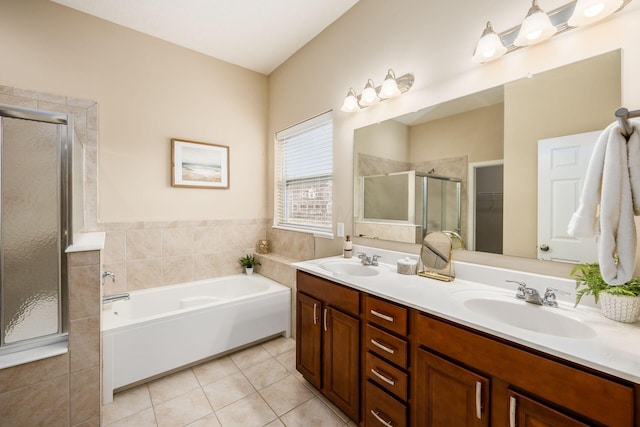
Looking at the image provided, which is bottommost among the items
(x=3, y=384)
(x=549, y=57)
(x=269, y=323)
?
(x=269, y=323)

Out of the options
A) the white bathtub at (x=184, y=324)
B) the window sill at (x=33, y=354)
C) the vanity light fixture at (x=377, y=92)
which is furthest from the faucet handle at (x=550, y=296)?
the window sill at (x=33, y=354)

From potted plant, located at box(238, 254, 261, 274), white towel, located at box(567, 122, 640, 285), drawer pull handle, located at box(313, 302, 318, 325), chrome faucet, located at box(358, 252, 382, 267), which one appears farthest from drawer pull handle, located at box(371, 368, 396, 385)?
potted plant, located at box(238, 254, 261, 274)

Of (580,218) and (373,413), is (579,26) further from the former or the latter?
(373,413)

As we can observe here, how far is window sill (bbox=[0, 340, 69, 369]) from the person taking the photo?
1.34m

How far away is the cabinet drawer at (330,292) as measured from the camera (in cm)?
153

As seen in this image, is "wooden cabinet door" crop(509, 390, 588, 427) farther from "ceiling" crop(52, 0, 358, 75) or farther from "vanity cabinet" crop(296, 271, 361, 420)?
"ceiling" crop(52, 0, 358, 75)

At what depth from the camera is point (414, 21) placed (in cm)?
183

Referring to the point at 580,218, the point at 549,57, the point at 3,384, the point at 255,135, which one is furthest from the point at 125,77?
the point at 580,218

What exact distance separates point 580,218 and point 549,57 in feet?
2.70

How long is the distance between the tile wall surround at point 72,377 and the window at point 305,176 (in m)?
1.75

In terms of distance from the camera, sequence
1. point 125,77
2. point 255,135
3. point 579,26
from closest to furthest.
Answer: point 579,26 < point 125,77 < point 255,135

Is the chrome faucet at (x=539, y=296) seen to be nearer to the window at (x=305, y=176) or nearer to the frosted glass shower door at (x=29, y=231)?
the window at (x=305, y=176)

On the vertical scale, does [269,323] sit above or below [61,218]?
below

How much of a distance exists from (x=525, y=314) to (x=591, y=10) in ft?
4.34
